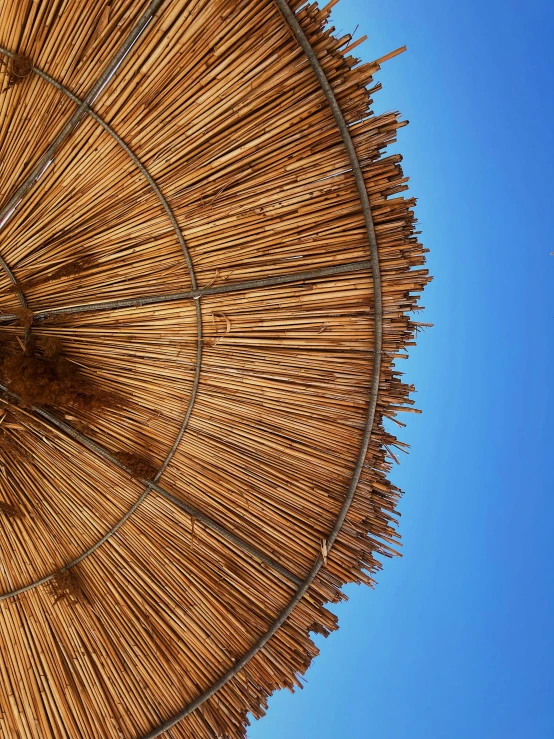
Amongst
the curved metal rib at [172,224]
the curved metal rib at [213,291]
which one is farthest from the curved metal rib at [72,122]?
the curved metal rib at [213,291]

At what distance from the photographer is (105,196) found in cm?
391

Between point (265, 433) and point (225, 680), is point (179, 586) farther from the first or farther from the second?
point (265, 433)

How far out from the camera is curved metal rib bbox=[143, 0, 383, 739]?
3.34 meters

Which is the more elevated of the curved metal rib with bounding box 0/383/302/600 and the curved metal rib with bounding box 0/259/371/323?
the curved metal rib with bounding box 0/259/371/323

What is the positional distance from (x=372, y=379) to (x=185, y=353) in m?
1.28

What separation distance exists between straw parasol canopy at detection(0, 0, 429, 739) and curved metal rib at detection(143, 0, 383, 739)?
0.02 m

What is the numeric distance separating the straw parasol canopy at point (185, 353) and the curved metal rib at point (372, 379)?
17mm

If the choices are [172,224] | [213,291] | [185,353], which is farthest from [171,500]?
[172,224]

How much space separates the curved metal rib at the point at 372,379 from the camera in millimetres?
3344

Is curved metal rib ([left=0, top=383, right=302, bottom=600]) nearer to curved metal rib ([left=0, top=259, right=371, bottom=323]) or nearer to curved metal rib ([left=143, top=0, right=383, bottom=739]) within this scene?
curved metal rib ([left=143, top=0, right=383, bottom=739])

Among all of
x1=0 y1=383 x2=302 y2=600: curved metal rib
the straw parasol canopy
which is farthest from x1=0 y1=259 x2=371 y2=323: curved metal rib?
x1=0 y1=383 x2=302 y2=600: curved metal rib

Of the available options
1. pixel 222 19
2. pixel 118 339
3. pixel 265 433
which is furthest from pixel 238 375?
pixel 222 19

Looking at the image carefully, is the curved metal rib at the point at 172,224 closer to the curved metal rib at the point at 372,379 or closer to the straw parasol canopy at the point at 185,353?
the straw parasol canopy at the point at 185,353

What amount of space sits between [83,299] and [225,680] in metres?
2.84
